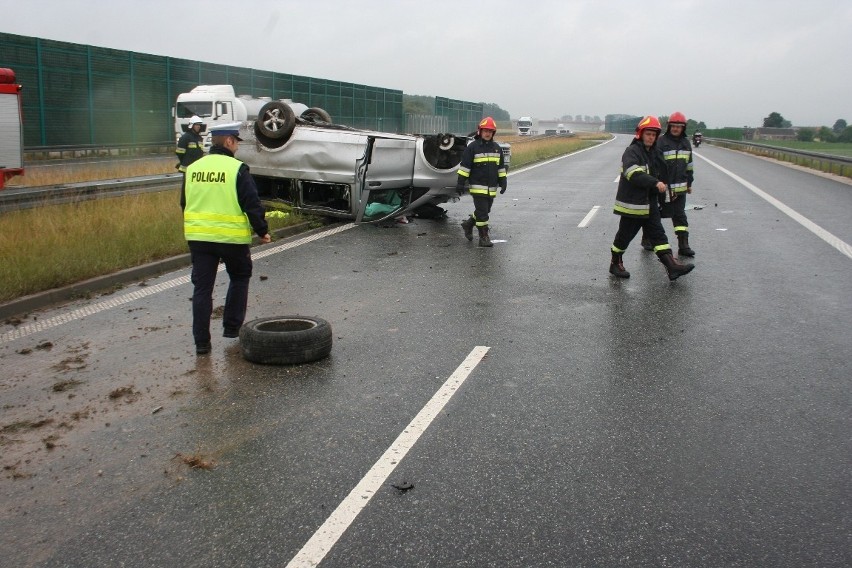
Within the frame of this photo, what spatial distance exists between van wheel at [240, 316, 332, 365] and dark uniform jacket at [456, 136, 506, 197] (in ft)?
17.9

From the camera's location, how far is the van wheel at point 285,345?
555 centimetres

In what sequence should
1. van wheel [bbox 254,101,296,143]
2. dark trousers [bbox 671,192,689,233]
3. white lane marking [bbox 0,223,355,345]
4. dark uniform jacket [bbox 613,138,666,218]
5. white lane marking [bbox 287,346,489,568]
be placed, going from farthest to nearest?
van wheel [bbox 254,101,296,143]
dark trousers [bbox 671,192,689,233]
dark uniform jacket [bbox 613,138,666,218]
white lane marking [bbox 0,223,355,345]
white lane marking [bbox 287,346,489,568]

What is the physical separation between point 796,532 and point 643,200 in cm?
568

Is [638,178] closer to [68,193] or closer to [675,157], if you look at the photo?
[675,157]

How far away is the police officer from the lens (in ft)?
18.9

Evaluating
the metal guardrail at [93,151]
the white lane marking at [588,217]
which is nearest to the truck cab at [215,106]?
the metal guardrail at [93,151]

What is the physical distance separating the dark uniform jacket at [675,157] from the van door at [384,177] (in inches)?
157

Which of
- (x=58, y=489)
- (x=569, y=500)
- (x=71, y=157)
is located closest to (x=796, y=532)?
(x=569, y=500)

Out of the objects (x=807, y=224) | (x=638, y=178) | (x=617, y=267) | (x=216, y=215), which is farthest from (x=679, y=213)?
(x=216, y=215)

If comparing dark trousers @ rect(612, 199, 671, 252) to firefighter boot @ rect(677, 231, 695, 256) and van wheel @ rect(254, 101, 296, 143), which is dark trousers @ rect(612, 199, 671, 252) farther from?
van wheel @ rect(254, 101, 296, 143)

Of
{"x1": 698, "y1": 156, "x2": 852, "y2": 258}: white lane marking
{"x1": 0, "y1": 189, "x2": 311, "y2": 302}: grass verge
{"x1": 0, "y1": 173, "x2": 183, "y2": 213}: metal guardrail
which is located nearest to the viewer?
{"x1": 0, "y1": 189, "x2": 311, "y2": 302}: grass verge

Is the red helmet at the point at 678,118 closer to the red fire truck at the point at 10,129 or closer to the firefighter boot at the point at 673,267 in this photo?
the firefighter boot at the point at 673,267

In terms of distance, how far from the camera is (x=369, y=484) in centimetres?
378

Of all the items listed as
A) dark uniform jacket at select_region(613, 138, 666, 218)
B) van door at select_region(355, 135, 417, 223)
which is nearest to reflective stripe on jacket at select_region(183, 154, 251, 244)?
dark uniform jacket at select_region(613, 138, 666, 218)
